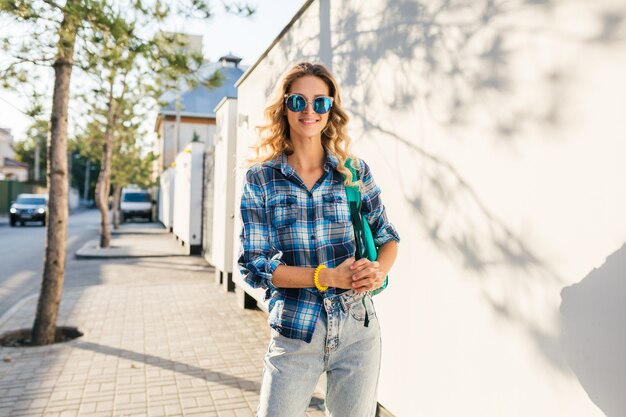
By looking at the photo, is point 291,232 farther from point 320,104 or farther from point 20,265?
point 20,265

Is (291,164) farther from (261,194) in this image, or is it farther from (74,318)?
(74,318)

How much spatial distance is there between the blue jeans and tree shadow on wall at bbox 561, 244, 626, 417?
798 mm

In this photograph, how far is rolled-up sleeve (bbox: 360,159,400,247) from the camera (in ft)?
7.16

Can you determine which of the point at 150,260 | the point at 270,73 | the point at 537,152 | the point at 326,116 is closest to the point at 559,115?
the point at 537,152

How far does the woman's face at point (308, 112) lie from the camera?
83.0 inches

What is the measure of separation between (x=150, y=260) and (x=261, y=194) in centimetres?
1311

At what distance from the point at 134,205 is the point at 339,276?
35.4 metres

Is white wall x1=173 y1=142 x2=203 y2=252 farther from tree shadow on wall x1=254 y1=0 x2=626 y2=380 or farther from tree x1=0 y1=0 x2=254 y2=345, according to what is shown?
tree shadow on wall x1=254 y1=0 x2=626 y2=380

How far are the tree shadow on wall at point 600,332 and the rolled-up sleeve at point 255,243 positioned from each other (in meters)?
1.19

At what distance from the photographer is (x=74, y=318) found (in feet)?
24.1

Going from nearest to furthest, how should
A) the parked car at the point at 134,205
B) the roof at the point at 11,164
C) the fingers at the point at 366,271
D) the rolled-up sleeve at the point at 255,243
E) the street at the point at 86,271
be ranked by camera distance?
the fingers at the point at 366,271
the rolled-up sleeve at the point at 255,243
the street at the point at 86,271
the parked car at the point at 134,205
the roof at the point at 11,164

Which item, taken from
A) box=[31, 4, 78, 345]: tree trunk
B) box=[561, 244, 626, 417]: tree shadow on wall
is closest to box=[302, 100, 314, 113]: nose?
box=[561, 244, 626, 417]: tree shadow on wall

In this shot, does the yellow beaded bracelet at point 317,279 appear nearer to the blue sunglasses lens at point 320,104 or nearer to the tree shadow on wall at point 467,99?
the blue sunglasses lens at point 320,104

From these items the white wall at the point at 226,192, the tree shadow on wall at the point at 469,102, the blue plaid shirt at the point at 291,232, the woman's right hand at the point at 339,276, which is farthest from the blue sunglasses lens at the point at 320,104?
the white wall at the point at 226,192
